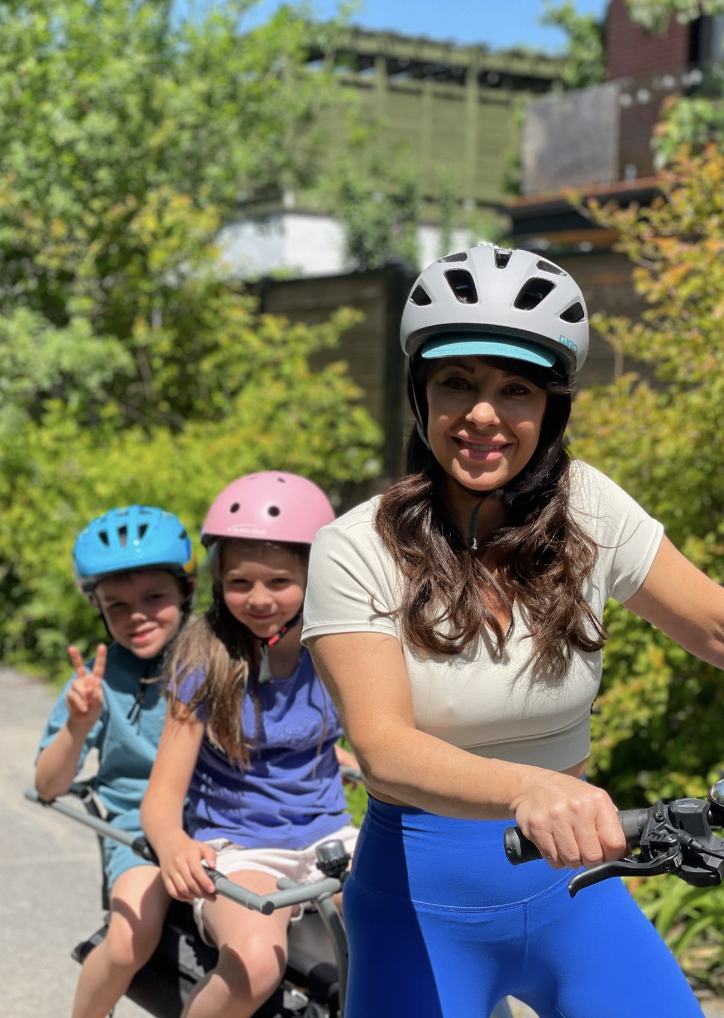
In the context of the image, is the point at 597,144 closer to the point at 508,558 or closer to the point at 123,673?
the point at 123,673

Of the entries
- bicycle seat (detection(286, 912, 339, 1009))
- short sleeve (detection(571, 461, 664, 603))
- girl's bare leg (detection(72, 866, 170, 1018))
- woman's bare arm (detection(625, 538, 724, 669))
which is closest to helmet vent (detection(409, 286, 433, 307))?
short sleeve (detection(571, 461, 664, 603))

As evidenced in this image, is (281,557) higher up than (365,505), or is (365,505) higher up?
(365,505)

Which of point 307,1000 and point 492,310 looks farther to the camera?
point 307,1000

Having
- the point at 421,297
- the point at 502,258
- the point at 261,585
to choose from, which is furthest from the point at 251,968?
the point at 502,258

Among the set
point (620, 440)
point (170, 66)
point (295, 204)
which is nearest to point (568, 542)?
point (620, 440)

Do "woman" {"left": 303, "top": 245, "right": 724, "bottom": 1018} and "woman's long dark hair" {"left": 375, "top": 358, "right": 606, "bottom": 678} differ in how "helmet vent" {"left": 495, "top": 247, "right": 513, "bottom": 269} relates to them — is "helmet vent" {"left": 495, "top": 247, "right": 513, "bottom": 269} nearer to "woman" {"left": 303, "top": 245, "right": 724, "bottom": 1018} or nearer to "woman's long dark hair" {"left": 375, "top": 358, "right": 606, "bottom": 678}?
"woman" {"left": 303, "top": 245, "right": 724, "bottom": 1018}

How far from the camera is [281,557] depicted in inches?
132

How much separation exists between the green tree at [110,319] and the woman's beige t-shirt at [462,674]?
22.8 ft

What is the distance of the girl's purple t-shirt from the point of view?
321 cm

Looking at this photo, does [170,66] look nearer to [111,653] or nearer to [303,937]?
[111,653]

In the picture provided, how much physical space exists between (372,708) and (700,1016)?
2.55 ft

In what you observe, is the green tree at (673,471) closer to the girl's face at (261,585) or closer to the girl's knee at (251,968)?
the girl's face at (261,585)

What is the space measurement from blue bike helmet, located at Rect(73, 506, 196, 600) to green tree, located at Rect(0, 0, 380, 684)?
5.30m

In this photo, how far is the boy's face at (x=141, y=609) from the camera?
372cm
